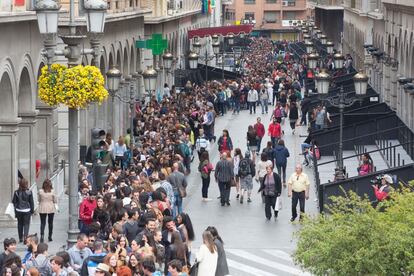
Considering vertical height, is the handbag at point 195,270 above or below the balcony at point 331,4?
below

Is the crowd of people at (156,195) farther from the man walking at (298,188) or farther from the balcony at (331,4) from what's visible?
the balcony at (331,4)

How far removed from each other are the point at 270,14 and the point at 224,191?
14074 centimetres

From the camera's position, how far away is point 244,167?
34.0m

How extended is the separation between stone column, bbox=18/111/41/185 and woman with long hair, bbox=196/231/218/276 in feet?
43.1

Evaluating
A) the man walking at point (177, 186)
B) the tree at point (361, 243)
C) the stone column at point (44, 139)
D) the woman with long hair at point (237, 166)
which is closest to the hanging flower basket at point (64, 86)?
the tree at point (361, 243)

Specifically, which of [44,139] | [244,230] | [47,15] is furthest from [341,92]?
[47,15]

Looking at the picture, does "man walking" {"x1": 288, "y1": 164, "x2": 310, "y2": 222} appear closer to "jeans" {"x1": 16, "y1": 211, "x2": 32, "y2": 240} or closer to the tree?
"jeans" {"x1": 16, "y1": 211, "x2": 32, "y2": 240}

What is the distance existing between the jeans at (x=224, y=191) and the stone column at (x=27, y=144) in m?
4.53

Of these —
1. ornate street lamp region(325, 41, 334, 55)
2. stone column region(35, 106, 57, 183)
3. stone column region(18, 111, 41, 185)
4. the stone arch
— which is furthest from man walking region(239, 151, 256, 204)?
ornate street lamp region(325, 41, 334, 55)

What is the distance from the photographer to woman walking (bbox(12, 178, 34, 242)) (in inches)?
1108

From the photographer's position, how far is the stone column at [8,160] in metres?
31.6

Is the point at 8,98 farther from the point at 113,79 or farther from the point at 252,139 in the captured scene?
the point at 252,139

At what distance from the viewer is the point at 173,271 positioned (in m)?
19.2

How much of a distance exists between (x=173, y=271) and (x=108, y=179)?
1088 cm
